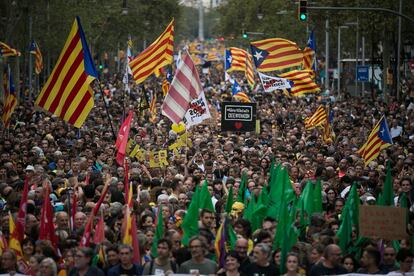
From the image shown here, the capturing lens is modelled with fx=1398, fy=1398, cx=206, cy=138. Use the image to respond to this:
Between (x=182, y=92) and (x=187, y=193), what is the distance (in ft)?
14.4

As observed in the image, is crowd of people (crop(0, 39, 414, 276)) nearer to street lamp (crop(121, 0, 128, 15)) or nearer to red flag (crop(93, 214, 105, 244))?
red flag (crop(93, 214, 105, 244))

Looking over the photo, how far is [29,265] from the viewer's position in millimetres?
13867

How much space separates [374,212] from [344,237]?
0.93 m

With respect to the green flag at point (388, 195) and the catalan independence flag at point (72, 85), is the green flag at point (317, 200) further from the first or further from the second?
the catalan independence flag at point (72, 85)

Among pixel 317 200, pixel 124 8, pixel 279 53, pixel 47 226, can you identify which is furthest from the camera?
pixel 124 8

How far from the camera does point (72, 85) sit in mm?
21109

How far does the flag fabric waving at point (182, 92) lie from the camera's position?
23375 millimetres

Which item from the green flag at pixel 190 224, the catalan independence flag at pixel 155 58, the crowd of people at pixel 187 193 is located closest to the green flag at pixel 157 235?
the crowd of people at pixel 187 193

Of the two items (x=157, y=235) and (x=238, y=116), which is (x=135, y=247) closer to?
(x=157, y=235)

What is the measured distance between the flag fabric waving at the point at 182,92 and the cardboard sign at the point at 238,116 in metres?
7.40

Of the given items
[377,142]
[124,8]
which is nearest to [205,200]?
[377,142]

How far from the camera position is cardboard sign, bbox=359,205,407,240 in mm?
14016

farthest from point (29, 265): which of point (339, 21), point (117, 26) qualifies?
point (117, 26)

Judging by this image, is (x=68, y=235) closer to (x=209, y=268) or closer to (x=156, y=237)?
(x=156, y=237)
